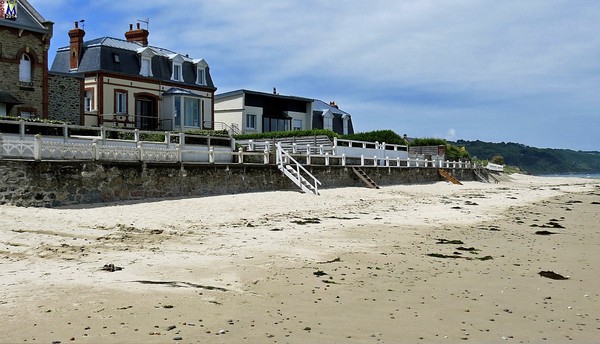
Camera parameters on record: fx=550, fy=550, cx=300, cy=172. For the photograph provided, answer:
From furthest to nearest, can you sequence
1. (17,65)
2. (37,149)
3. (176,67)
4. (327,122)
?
(327,122)
(176,67)
(17,65)
(37,149)

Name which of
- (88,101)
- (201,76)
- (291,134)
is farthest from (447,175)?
(88,101)

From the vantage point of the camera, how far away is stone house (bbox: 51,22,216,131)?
36.0 metres

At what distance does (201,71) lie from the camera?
43594mm

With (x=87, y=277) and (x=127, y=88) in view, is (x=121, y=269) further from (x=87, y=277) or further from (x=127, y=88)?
(x=127, y=88)

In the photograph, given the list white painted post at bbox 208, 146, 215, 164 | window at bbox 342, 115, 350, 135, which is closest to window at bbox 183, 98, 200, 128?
white painted post at bbox 208, 146, 215, 164

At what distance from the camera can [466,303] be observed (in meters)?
7.06

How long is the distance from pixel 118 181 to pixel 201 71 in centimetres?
2701

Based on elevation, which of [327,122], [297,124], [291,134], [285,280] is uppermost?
[327,122]

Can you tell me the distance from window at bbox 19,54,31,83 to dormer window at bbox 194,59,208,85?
1457cm

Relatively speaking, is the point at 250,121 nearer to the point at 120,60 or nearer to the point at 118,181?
the point at 120,60

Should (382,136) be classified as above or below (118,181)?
above

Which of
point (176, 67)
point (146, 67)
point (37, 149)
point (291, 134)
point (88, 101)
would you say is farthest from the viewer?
point (176, 67)

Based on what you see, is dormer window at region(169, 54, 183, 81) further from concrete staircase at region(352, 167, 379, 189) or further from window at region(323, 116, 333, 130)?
window at region(323, 116, 333, 130)

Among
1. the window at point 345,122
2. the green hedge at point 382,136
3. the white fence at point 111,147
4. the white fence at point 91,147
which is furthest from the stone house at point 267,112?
the white fence at point 91,147
